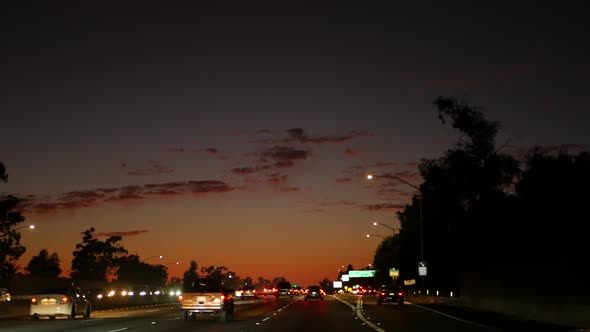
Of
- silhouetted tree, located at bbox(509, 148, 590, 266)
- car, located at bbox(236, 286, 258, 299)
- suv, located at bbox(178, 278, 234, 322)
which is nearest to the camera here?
suv, located at bbox(178, 278, 234, 322)

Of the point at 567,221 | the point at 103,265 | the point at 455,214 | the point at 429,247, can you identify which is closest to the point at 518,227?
the point at 567,221

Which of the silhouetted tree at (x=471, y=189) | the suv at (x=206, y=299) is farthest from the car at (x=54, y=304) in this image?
the silhouetted tree at (x=471, y=189)

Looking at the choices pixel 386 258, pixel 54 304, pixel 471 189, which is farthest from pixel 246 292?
pixel 386 258

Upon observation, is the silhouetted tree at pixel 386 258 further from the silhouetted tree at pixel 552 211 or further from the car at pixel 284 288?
the silhouetted tree at pixel 552 211

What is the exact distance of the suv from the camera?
119 ft

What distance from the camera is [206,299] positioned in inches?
1433

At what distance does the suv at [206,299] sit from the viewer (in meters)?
36.2

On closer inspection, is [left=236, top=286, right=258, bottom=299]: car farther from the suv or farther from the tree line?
the suv

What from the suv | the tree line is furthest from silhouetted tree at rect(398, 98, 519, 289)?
the suv

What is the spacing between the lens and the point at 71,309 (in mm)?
38750

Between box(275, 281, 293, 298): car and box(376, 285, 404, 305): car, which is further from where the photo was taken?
box(275, 281, 293, 298): car

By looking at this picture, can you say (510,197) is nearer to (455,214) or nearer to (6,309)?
(455,214)

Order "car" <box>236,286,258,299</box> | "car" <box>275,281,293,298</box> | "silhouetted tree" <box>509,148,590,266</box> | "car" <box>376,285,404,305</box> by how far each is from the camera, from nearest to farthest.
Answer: "silhouetted tree" <box>509,148,590,266</box>
"car" <box>376,285,404,305</box>
"car" <box>236,286,258,299</box>
"car" <box>275,281,293,298</box>

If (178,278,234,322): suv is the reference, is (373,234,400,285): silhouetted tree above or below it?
above
